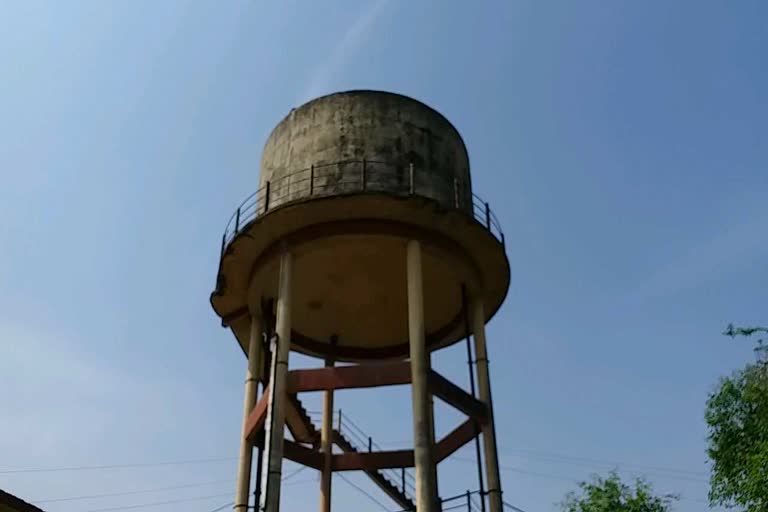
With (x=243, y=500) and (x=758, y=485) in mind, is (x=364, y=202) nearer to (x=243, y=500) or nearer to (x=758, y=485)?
(x=243, y=500)

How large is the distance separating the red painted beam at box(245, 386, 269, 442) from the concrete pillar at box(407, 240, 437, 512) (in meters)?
3.18

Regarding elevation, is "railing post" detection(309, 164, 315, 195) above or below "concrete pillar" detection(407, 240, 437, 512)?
above

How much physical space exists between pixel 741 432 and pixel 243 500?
1318 cm

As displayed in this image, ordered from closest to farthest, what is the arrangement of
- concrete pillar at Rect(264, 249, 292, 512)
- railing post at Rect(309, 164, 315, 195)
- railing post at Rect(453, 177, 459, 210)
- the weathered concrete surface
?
concrete pillar at Rect(264, 249, 292, 512)
railing post at Rect(309, 164, 315, 195)
the weathered concrete surface
railing post at Rect(453, 177, 459, 210)

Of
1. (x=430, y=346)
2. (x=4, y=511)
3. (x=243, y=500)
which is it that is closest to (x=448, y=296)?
(x=430, y=346)

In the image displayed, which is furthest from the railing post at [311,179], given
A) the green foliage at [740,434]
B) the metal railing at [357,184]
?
the green foliage at [740,434]

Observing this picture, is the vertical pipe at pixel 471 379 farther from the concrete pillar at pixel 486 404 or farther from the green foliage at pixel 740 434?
the green foliage at pixel 740 434

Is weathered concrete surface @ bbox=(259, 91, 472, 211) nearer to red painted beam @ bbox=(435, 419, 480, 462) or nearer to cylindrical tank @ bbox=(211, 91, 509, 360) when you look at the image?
cylindrical tank @ bbox=(211, 91, 509, 360)

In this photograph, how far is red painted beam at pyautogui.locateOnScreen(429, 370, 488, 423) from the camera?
16688mm

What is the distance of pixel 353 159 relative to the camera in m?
18.5

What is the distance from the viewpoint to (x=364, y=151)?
18.6 meters

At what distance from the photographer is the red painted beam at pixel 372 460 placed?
63.1 ft

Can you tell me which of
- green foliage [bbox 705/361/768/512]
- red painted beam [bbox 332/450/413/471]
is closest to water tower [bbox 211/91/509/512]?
red painted beam [bbox 332/450/413/471]

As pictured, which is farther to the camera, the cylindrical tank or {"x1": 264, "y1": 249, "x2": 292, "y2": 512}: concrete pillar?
the cylindrical tank
